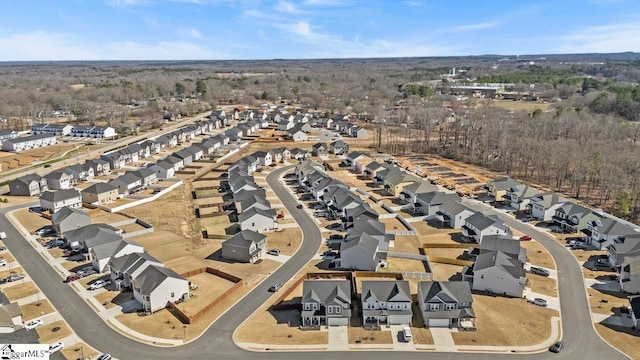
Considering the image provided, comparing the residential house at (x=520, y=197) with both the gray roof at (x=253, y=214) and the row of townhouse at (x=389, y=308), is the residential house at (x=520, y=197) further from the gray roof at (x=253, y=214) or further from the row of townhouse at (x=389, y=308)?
the gray roof at (x=253, y=214)

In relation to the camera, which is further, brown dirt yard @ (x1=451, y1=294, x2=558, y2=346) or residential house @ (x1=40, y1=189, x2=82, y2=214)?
residential house @ (x1=40, y1=189, x2=82, y2=214)

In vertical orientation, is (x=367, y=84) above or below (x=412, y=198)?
above

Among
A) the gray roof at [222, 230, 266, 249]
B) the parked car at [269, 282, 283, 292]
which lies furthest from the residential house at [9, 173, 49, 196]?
the parked car at [269, 282, 283, 292]

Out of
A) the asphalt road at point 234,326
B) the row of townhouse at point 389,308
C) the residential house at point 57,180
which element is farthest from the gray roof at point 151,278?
the residential house at point 57,180

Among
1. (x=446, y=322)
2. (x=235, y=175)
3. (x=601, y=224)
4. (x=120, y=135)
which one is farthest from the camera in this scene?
(x=120, y=135)

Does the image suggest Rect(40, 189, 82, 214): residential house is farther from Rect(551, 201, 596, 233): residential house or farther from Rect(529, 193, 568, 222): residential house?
Rect(551, 201, 596, 233): residential house

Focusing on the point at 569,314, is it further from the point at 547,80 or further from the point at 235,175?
the point at 547,80

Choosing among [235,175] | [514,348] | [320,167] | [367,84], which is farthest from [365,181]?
[367,84]
